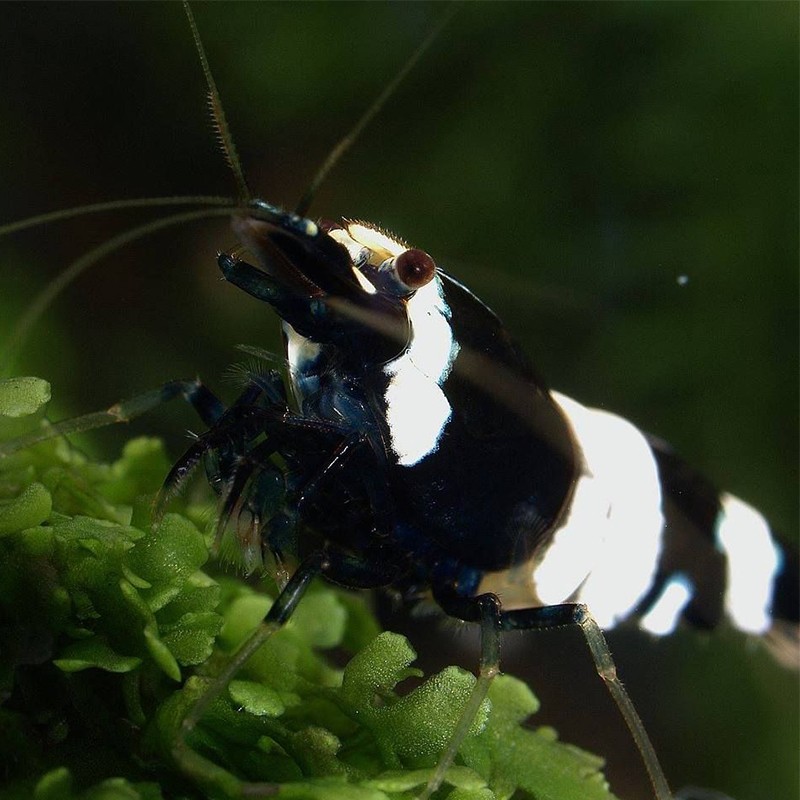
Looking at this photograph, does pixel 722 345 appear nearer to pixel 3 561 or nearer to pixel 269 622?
pixel 269 622

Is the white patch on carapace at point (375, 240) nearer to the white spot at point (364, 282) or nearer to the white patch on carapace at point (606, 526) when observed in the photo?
the white spot at point (364, 282)

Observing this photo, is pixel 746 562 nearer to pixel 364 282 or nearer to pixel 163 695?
pixel 364 282

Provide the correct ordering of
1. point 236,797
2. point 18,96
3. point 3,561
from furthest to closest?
point 18,96 → point 3,561 → point 236,797

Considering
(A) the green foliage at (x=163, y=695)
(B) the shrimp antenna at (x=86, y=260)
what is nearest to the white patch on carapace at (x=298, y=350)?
(B) the shrimp antenna at (x=86, y=260)

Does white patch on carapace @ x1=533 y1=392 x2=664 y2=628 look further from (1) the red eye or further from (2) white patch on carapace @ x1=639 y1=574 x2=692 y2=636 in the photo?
(1) the red eye

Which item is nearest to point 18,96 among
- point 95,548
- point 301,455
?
point 301,455

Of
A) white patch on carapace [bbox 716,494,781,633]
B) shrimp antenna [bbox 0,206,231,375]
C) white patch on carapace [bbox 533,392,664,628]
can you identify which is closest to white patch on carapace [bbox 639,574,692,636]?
white patch on carapace [bbox 533,392,664,628]
